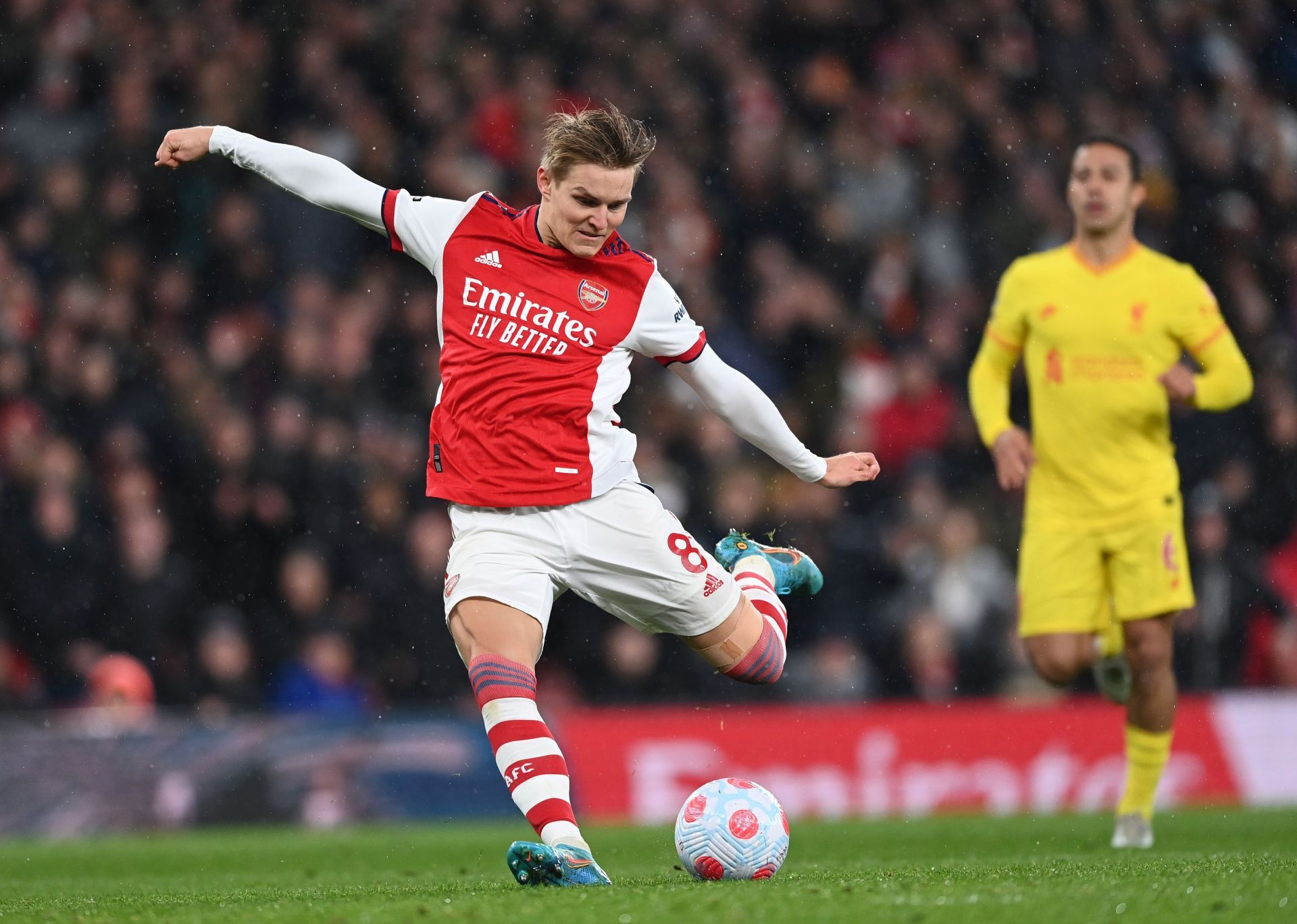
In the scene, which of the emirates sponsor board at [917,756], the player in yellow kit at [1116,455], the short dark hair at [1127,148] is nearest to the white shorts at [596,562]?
the player in yellow kit at [1116,455]

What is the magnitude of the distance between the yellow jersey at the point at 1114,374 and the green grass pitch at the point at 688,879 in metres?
1.39

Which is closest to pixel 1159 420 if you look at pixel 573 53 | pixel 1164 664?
pixel 1164 664

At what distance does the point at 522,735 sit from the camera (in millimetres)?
5008

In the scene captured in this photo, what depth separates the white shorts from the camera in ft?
17.0

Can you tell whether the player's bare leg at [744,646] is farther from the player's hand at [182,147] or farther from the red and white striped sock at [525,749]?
the player's hand at [182,147]

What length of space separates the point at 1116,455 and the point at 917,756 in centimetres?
393

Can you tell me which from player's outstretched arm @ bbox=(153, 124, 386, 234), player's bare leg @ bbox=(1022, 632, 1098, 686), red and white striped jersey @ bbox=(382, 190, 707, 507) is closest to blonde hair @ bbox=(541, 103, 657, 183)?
red and white striped jersey @ bbox=(382, 190, 707, 507)

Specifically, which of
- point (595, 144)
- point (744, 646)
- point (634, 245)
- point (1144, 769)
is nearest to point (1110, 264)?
point (1144, 769)

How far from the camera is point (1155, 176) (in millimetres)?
13766

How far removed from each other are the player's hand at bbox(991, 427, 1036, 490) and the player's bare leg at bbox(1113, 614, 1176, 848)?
2.41ft

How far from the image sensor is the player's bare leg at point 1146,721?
7117 millimetres

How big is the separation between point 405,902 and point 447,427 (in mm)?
1396

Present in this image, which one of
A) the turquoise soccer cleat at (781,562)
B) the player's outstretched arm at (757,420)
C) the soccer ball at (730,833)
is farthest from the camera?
the turquoise soccer cleat at (781,562)

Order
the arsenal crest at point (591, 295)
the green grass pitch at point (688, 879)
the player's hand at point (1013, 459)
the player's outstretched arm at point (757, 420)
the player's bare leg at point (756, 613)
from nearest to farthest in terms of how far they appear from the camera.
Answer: the green grass pitch at point (688, 879)
the arsenal crest at point (591, 295)
the player's outstretched arm at point (757, 420)
the player's bare leg at point (756, 613)
the player's hand at point (1013, 459)
